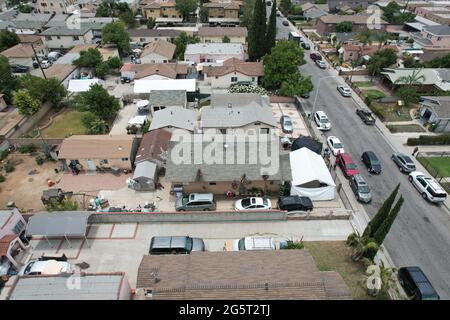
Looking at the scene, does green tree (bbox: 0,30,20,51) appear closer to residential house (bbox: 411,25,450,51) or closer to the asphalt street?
the asphalt street

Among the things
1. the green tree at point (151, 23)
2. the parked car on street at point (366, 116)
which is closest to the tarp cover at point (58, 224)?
the parked car on street at point (366, 116)

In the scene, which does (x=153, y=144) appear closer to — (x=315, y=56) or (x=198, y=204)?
(x=198, y=204)

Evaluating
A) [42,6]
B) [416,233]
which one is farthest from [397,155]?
[42,6]

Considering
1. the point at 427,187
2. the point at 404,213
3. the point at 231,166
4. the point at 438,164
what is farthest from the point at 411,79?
the point at 231,166

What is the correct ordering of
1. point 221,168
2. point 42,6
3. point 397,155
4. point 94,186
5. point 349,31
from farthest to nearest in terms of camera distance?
1. point 42,6
2. point 349,31
3. point 397,155
4. point 94,186
5. point 221,168

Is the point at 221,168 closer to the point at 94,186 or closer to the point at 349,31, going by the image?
the point at 94,186
